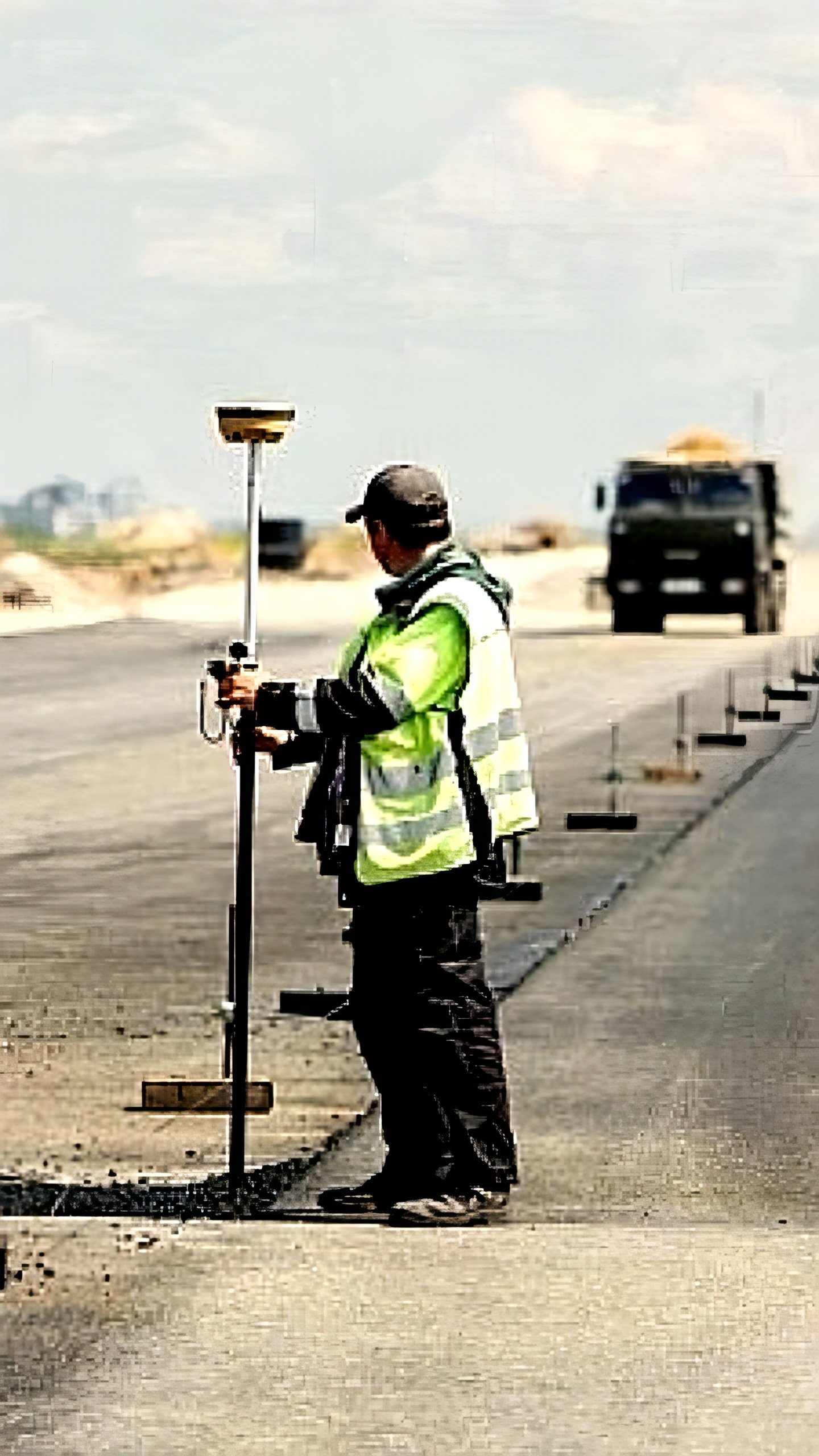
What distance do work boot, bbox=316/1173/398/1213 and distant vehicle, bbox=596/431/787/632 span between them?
59809 mm

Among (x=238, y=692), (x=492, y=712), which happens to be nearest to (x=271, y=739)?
(x=238, y=692)

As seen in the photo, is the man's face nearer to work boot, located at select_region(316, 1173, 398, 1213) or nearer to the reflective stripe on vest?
the reflective stripe on vest

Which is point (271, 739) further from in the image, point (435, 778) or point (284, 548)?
point (284, 548)

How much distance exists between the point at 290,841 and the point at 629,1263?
55.3 ft

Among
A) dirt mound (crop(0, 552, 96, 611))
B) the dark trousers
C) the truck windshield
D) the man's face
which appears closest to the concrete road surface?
the dark trousers

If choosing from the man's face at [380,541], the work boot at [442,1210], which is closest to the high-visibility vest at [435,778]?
the man's face at [380,541]

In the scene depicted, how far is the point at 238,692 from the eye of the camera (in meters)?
10.9

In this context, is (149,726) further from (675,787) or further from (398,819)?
(398,819)

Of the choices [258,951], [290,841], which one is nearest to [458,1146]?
[258,951]

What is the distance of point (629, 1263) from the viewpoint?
10.3 metres

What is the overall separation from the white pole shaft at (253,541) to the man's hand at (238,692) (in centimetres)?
60

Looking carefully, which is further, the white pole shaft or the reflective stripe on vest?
the white pole shaft

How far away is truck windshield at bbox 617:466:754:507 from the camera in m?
71.8

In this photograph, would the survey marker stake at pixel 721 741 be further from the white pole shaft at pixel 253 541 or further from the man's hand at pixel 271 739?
the man's hand at pixel 271 739
